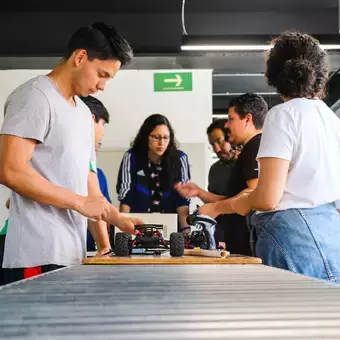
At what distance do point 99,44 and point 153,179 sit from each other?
1.80 m

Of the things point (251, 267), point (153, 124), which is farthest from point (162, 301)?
point (153, 124)

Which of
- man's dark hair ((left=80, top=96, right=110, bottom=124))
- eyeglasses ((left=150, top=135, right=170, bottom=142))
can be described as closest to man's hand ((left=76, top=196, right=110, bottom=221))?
man's dark hair ((left=80, top=96, right=110, bottom=124))

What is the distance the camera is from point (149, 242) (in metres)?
2.13

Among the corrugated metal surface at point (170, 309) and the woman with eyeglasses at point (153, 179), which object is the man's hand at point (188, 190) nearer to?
the woman with eyeglasses at point (153, 179)

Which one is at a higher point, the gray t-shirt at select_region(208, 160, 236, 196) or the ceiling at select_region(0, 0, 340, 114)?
the ceiling at select_region(0, 0, 340, 114)

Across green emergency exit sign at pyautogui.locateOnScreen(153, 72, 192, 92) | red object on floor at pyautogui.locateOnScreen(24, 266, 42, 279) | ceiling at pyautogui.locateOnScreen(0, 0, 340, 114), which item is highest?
ceiling at pyautogui.locateOnScreen(0, 0, 340, 114)

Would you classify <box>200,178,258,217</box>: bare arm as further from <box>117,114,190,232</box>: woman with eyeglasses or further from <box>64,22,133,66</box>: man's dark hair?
<box>117,114,190,232</box>: woman with eyeglasses

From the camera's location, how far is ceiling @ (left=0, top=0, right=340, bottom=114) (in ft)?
22.9

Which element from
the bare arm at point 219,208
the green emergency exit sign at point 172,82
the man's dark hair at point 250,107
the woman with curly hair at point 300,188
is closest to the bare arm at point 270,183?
the woman with curly hair at point 300,188

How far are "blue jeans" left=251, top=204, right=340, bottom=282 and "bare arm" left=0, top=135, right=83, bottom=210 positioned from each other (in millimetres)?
593

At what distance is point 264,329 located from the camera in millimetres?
612

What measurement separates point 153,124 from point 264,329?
3624 millimetres

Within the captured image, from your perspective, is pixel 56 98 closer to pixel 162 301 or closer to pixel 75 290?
pixel 75 290

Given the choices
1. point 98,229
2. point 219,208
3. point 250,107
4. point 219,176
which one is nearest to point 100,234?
point 98,229
